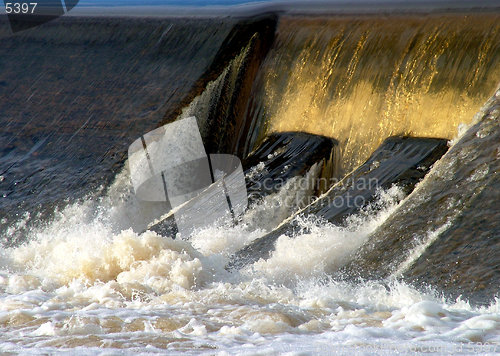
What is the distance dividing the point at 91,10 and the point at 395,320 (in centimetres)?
917

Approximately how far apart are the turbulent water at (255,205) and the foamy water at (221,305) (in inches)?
0.6

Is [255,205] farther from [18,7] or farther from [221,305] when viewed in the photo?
[18,7]

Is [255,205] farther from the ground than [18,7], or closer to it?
closer to it

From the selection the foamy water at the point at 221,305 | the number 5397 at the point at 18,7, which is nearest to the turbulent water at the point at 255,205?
the foamy water at the point at 221,305

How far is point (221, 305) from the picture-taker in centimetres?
316

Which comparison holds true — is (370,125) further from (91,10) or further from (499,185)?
(91,10)

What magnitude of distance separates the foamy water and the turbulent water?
1 cm

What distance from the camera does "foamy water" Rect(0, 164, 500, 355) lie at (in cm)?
254

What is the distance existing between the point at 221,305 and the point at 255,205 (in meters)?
2.38

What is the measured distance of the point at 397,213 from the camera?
4.05 metres

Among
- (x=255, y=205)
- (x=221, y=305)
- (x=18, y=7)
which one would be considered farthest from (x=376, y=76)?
(x=18, y=7)

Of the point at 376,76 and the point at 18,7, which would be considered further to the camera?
the point at 18,7

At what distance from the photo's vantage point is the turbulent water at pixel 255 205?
2.78m

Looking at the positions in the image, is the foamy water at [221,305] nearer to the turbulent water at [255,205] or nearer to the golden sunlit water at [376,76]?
the turbulent water at [255,205]
